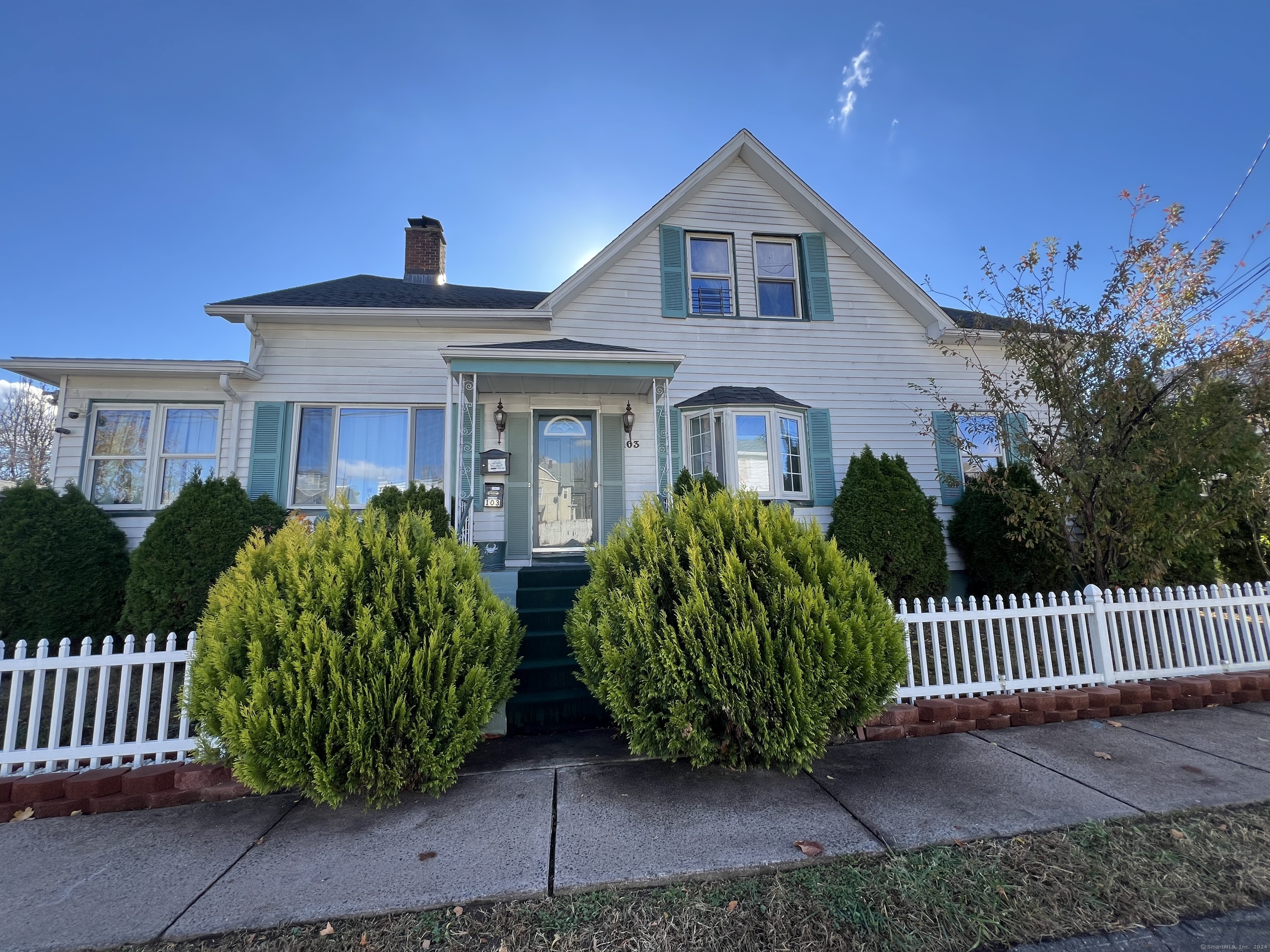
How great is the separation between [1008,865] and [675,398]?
6341mm

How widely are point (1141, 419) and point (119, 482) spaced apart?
12.2 meters

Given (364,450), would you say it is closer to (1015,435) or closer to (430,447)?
(430,447)

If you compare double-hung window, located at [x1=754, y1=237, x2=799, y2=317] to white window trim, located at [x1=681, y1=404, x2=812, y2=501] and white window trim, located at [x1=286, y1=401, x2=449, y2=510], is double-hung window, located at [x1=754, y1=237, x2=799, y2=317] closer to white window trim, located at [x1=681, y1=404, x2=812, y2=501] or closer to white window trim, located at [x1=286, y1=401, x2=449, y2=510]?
white window trim, located at [x1=681, y1=404, x2=812, y2=501]

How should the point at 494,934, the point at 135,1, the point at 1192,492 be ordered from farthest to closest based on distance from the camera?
1. the point at 135,1
2. the point at 1192,492
3. the point at 494,934

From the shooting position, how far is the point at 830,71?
891cm

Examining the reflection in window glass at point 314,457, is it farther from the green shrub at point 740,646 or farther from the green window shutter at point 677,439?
the green shrub at point 740,646

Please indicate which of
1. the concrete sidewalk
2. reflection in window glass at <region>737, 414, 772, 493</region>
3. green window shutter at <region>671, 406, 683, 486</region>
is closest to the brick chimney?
green window shutter at <region>671, 406, 683, 486</region>

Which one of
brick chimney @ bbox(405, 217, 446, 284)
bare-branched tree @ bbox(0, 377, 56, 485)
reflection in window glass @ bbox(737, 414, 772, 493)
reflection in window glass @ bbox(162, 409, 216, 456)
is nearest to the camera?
reflection in window glass @ bbox(162, 409, 216, 456)

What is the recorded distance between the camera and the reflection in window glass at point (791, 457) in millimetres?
7578

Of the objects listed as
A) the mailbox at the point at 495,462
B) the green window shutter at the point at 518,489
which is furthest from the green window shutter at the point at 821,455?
the mailbox at the point at 495,462

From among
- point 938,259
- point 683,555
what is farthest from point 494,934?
point 938,259

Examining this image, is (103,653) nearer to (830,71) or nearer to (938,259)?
(938,259)

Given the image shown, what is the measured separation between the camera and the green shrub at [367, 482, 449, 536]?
602 cm

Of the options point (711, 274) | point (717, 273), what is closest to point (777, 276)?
point (717, 273)
